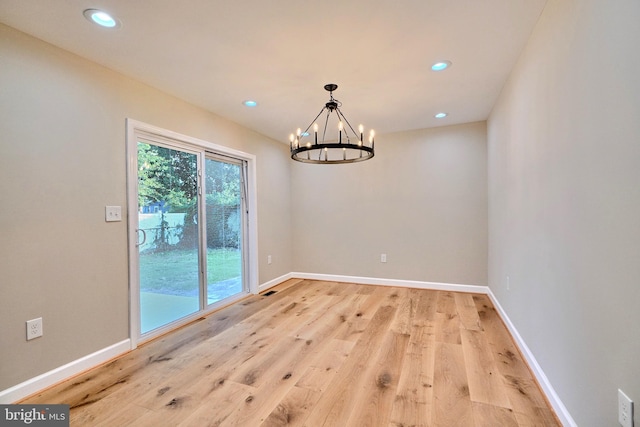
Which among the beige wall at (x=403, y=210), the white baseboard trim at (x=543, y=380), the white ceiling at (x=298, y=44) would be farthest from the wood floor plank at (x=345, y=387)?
the white ceiling at (x=298, y=44)

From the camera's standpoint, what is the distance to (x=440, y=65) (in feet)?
7.91

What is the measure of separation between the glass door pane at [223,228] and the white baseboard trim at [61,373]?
115cm

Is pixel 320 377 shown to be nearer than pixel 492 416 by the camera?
No

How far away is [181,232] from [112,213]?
0.78m

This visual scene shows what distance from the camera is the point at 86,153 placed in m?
2.25

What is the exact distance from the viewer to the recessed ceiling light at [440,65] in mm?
2371

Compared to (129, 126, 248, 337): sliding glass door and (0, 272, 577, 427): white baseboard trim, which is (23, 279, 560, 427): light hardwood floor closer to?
(0, 272, 577, 427): white baseboard trim

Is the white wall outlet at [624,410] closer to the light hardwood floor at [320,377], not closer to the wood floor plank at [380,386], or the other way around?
the light hardwood floor at [320,377]

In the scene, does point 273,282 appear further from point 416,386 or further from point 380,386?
point 416,386

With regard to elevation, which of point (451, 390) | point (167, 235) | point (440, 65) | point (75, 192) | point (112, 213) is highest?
point (440, 65)

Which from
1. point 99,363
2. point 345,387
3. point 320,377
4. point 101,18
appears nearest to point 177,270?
point 99,363

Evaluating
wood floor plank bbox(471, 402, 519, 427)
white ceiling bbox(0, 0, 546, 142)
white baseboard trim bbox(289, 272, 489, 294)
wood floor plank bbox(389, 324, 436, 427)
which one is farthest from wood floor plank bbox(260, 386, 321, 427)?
white baseboard trim bbox(289, 272, 489, 294)

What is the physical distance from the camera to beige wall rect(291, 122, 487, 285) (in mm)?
4086

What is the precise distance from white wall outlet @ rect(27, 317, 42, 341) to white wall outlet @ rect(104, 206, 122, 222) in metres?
0.83
